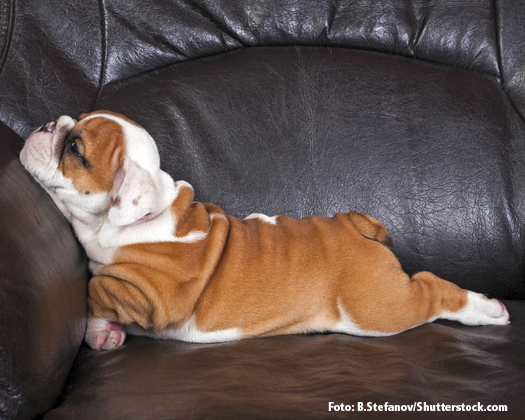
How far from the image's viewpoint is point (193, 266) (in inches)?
52.3

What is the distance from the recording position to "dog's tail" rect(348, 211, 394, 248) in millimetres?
1421

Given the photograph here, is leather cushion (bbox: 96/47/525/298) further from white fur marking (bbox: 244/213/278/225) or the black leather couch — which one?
white fur marking (bbox: 244/213/278/225)

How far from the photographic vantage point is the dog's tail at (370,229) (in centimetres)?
142

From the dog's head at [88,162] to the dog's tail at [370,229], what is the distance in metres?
0.49

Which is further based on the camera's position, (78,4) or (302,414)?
(78,4)

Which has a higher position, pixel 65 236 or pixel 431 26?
pixel 431 26

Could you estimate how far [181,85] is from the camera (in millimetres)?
1741

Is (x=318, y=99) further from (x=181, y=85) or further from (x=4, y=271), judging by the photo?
(x=4, y=271)

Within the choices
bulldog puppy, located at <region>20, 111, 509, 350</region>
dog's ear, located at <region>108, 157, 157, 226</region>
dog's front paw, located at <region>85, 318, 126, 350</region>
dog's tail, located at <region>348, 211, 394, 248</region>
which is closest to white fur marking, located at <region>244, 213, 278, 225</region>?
bulldog puppy, located at <region>20, 111, 509, 350</region>

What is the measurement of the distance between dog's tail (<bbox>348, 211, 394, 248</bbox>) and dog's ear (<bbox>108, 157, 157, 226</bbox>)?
1.66ft

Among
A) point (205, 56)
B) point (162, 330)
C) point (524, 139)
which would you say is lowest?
point (162, 330)

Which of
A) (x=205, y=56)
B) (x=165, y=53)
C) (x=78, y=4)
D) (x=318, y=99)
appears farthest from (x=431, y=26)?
(x=78, y=4)

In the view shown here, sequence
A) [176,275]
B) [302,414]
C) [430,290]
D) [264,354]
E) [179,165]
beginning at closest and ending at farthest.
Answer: [302,414] → [264,354] → [176,275] → [430,290] → [179,165]

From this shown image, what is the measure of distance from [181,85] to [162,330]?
30.2 inches
